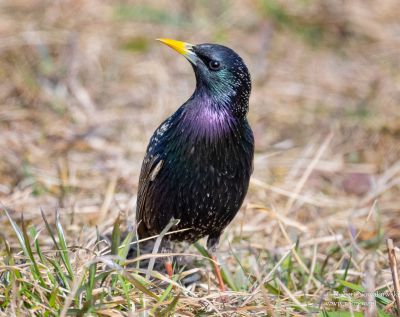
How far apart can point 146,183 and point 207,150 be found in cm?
50

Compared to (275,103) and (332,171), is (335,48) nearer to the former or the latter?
(275,103)

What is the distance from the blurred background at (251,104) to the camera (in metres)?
5.84

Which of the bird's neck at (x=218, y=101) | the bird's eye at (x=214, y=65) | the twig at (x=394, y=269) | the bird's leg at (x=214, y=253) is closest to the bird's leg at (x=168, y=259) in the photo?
the bird's leg at (x=214, y=253)

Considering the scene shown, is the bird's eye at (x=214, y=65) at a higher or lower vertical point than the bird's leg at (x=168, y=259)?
higher

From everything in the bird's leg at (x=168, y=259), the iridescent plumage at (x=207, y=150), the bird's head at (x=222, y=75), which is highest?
the bird's head at (x=222, y=75)

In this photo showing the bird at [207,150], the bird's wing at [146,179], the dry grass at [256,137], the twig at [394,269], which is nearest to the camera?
the twig at [394,269]

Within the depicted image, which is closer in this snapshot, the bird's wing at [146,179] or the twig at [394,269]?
the twig at [394,269]

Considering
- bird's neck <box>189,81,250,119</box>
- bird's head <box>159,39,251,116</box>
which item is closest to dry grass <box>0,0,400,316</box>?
bird's neck <box>189,81,250,119</box>

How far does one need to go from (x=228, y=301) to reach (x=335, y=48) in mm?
5256

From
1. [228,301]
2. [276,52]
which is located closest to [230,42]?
[276,52]

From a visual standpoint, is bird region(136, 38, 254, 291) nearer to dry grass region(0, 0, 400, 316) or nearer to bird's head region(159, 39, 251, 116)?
bird's head region(159, 39, 251, 116)

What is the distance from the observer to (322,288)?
14.7 feet

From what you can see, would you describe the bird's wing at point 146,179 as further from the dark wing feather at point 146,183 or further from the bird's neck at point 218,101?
the bird's neck at point 218,101

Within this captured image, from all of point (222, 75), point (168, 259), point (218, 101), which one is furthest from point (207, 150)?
point (168, 259)
